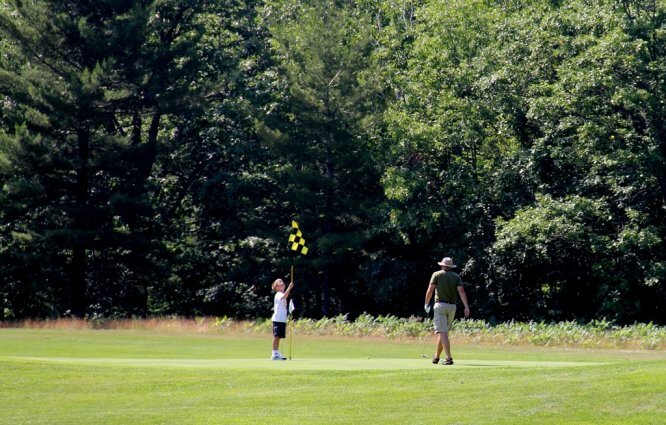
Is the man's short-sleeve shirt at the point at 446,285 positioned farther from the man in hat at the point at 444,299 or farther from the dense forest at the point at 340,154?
the dense forest at the point at 340,154

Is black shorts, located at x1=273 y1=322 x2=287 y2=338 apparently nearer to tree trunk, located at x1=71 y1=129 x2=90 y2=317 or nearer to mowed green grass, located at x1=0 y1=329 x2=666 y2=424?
mowed green grass, located at x1=0 y1=329 x2=666 y2=424

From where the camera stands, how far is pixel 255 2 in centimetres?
5469

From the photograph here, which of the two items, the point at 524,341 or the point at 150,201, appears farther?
the point at 150,201

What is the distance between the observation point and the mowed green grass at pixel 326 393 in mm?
13734

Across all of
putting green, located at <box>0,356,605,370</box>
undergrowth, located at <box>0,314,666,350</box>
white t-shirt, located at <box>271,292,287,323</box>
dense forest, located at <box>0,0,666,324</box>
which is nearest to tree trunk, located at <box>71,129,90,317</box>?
dense forest, located at <box>0,0,666,324</box>

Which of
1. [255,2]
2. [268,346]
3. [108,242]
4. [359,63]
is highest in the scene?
[255,2]

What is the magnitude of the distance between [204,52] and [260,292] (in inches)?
429

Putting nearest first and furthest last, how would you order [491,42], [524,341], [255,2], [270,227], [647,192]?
[524,341], [647,192], [491,42], [270,227], [255,2]

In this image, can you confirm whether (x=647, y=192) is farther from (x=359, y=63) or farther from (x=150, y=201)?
(x=150, y=201)

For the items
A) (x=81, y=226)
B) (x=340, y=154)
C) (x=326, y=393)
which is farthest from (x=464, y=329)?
(x=326, y=393)

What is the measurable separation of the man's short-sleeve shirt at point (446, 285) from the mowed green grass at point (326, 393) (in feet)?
3.67

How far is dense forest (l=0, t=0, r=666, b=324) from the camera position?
4138cm

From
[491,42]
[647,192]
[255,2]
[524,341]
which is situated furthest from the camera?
[255,2]

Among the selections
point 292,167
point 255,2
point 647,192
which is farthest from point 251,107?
point 647,192
